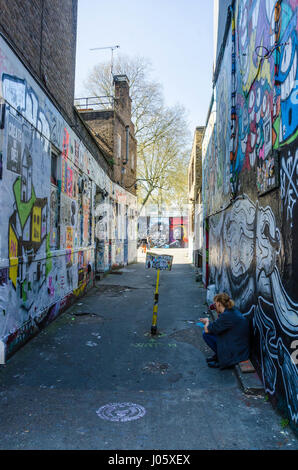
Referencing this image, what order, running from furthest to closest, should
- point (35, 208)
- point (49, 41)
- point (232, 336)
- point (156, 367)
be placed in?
1. point (49, 41)
2. point (35, 208)
3. point (156, 367)
4. point (232, 336)

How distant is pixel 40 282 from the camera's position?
6.53 m

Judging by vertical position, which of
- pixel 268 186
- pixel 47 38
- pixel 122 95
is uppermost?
pixel 122 95

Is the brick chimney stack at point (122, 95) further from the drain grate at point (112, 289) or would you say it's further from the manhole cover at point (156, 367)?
the manhole cover at point (156, 367)

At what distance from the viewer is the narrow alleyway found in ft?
10.1

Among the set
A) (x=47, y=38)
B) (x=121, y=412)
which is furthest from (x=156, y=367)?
(x=47, y=38)

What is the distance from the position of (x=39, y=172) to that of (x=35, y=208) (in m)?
0.72

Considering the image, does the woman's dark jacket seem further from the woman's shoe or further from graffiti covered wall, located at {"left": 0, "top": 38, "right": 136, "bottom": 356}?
graffiti covered wall, located at {"left": 0, "top": 38, "right": 136, "bottom": 356}

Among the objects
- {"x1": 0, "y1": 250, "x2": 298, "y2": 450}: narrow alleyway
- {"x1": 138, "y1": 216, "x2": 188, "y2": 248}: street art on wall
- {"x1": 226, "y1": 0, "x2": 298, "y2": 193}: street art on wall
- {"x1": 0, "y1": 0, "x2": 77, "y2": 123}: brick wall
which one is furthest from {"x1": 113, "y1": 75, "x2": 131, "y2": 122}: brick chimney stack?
{"x1": 138, "y1": 216, "x2": 188, "y2": 248}: street art on wall

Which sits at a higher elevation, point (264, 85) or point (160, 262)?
point (264, 85)

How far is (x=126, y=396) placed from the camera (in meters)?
3.97

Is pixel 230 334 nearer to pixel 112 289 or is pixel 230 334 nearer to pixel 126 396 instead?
pixel 126 396

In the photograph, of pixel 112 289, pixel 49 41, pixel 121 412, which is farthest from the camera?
pixel 112 289
